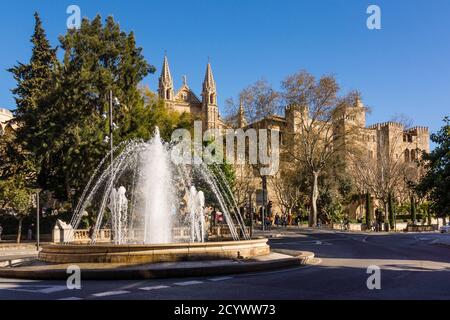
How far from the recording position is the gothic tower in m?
96.8

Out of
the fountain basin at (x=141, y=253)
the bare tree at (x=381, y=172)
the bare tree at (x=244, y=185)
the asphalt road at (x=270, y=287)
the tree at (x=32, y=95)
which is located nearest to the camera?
the asphalt road at (x=270, y=287)

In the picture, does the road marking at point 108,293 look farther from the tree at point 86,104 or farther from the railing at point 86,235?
the tree at point 86,104

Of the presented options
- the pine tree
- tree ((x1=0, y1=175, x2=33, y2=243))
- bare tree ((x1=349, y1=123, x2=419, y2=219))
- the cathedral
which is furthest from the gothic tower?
tree ((x1=0, y1=175, x2=33, y2=243))

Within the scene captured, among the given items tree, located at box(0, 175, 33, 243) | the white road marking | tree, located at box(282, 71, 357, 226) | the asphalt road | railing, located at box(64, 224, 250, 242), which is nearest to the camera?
the asphalt road

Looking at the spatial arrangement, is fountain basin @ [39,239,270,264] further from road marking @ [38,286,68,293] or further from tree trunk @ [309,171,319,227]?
tree trunk @ [309,171,319,227]

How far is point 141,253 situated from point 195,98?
90.5 metres

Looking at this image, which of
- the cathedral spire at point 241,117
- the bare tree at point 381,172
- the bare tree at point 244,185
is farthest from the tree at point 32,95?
the bare tree at point 381,172

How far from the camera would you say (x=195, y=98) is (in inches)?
4067

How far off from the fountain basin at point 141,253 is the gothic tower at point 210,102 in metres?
81.2

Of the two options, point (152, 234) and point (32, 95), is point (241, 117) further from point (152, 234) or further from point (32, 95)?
point (152, 234)

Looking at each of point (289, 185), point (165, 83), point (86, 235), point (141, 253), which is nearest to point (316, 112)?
point (289, 185)

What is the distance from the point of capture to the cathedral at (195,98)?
317 ft

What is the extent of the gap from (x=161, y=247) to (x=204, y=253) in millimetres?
1213

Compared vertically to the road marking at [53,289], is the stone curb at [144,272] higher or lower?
higher
